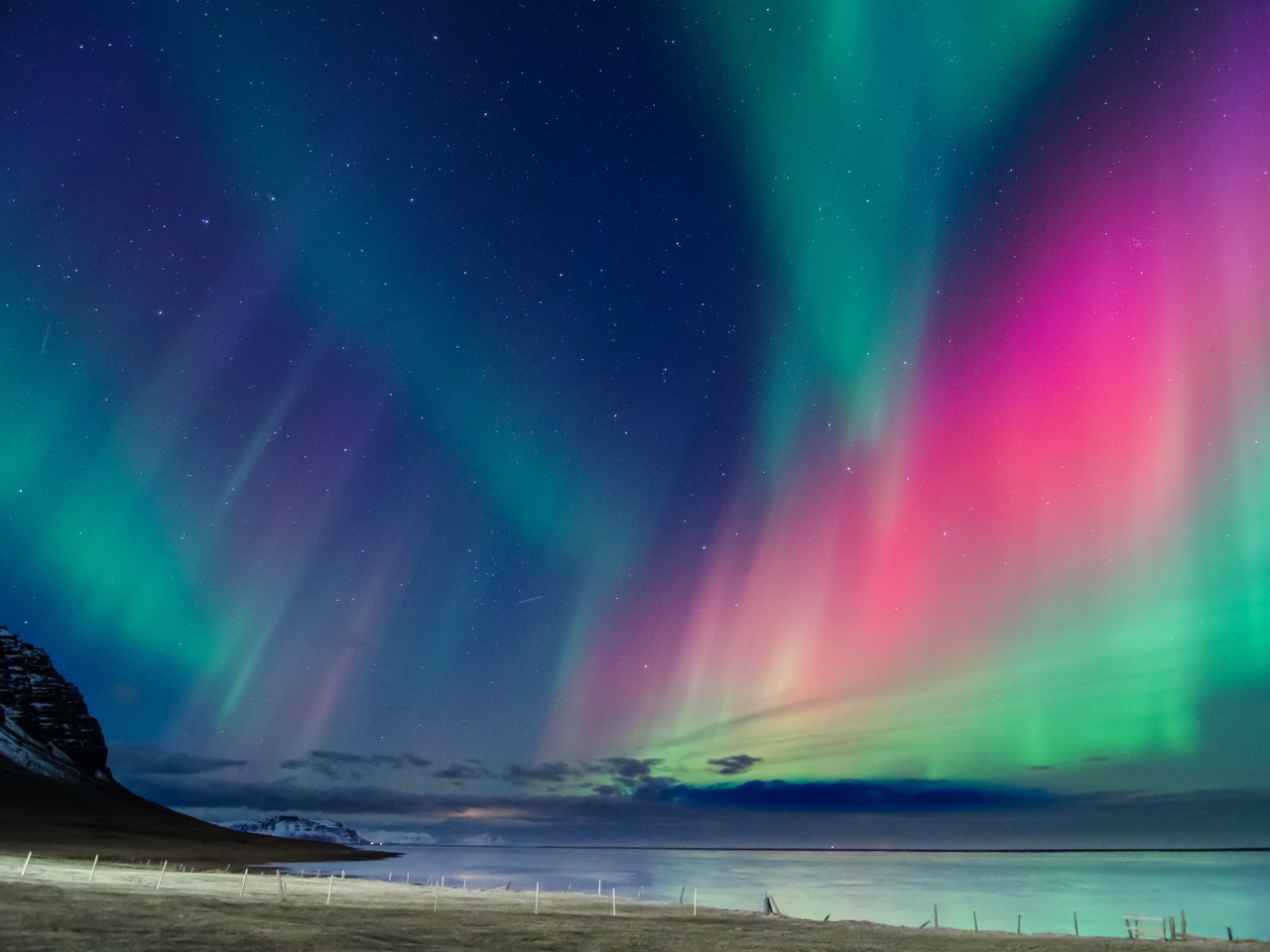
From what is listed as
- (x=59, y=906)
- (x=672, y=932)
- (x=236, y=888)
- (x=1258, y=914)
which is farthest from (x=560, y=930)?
(x=1258, y=914)

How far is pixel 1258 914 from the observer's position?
126m

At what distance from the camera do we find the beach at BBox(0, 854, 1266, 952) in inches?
1518

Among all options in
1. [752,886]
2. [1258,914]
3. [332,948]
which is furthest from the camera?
[752,886]

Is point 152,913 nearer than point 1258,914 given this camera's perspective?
Yes

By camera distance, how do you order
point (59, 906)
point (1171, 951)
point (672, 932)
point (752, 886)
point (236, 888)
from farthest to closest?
point (752, 886), point (236, 888), point (672, 932), point (1171, 951), point (59, 906)

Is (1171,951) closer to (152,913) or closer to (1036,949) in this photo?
(1036,949)

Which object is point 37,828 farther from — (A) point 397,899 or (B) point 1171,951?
(B) point 1171,951

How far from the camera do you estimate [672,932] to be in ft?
174

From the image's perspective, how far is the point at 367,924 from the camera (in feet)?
157

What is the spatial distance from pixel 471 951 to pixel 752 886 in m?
164

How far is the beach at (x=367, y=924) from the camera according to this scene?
38.6 m

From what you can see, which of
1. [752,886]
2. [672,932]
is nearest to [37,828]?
[752,886]

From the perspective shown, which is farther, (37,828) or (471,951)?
(37,828)

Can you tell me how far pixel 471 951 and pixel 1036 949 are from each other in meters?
33.3
